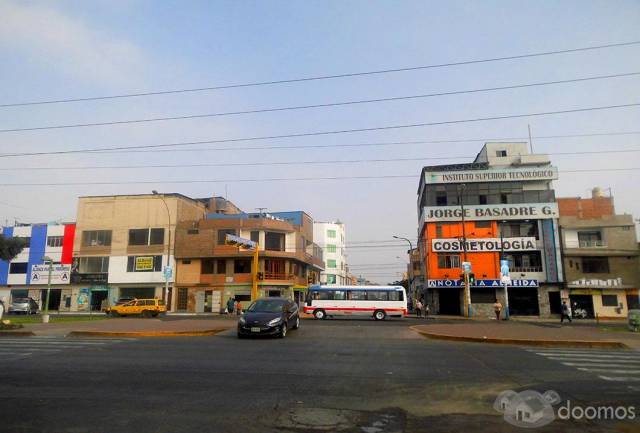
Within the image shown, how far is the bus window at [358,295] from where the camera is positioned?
35250mm

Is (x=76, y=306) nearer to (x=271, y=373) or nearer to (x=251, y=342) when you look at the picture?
(x=251, y=342)

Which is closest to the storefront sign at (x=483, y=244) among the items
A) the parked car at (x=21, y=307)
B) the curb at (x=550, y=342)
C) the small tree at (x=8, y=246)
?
the curb at (x=550, y=342)

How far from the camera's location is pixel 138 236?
54312mm

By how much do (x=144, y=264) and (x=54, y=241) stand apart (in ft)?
43.6

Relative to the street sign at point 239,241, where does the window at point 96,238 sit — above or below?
above

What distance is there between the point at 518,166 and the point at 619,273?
1507cm

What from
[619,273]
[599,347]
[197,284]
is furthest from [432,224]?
[599,347]

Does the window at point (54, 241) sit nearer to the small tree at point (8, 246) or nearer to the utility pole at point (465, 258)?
the small tree at point (8, 246)

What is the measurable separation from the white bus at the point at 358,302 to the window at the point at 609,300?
23891 millimetres

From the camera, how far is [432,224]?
49.6 meters

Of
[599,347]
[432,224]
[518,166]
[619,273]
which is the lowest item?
[599,347]

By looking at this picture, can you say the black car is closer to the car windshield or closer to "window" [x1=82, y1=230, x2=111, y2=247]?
the car windshield

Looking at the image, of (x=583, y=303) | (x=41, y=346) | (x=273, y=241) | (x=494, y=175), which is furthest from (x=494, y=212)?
(x=41, y=346)

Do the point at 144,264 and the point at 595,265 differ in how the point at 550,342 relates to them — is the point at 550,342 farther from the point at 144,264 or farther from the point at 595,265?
the point at 144,264
